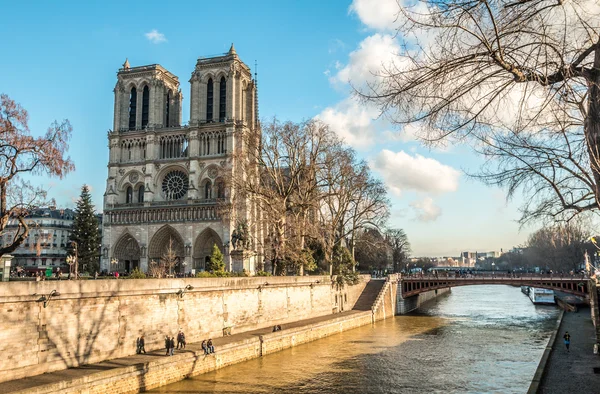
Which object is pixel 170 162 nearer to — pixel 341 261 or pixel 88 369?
pixel 341 261

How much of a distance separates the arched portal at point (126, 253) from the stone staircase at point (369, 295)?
86.1 ft

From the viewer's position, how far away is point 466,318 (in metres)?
41.5

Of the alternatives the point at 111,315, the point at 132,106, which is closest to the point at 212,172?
the point at 132,106

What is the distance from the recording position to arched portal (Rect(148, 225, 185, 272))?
182 ft

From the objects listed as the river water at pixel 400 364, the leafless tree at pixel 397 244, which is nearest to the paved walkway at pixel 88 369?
Result: the river water at pixel 400 364

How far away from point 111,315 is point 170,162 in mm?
40209

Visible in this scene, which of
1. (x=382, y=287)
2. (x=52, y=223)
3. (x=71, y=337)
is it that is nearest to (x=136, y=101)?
(x=52, y=223)

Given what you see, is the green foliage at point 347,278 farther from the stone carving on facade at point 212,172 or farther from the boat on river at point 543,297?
the boat on river at point 543,297

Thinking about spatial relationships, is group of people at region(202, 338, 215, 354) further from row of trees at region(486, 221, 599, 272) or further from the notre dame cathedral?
the notre dame cathedral

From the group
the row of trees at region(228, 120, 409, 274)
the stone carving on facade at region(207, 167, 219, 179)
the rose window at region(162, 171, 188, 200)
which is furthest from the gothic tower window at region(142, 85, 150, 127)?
the row of trees at region(228, 120, 409, 274)

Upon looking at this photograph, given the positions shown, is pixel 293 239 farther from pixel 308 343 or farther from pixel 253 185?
pixel 308 343

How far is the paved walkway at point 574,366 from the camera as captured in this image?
18453 millimetres

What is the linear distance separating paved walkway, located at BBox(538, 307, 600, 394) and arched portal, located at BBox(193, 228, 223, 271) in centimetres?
3409

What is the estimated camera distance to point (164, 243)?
56.9 metres
